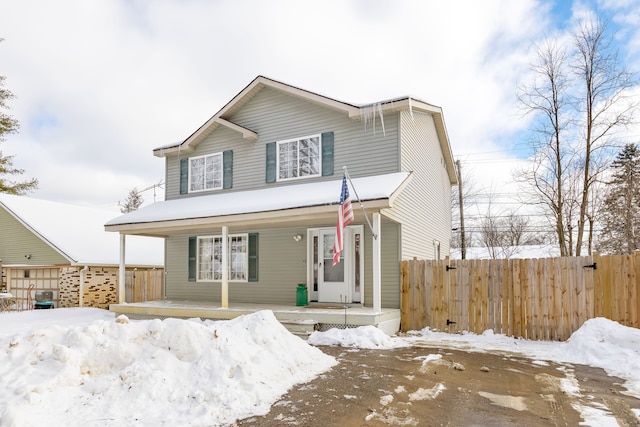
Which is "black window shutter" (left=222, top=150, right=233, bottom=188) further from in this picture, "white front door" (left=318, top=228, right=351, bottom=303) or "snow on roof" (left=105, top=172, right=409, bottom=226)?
"white front door" (left=318, top=228, right=351, bottom=303)

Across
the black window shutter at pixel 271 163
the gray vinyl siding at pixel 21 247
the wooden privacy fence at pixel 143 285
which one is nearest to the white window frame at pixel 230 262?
the black window shutter at pixel 271 163

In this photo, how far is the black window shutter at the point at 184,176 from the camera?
1476 cm

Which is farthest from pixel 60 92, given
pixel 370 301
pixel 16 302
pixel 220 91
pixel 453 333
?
pixel 453 333

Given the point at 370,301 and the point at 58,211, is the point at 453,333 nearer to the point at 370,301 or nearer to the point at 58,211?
the point at 370,301

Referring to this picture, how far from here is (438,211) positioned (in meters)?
16.2

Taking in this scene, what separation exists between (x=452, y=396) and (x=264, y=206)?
6733mm

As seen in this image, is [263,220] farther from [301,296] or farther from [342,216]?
[342,216]

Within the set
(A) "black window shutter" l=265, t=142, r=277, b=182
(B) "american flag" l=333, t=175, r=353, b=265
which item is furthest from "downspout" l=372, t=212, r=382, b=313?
(A) "black window shutter" l=265, t=142, r=277, b=182

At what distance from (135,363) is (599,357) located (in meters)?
7.25

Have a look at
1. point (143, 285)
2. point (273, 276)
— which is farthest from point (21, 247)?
point (273, 276)

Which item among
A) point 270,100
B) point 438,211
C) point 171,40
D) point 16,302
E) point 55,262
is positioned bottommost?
point 16,302

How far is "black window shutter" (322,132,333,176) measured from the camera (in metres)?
12.1

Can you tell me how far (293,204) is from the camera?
10.2 m

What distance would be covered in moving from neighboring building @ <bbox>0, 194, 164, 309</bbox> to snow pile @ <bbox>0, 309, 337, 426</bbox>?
11.9 metres
